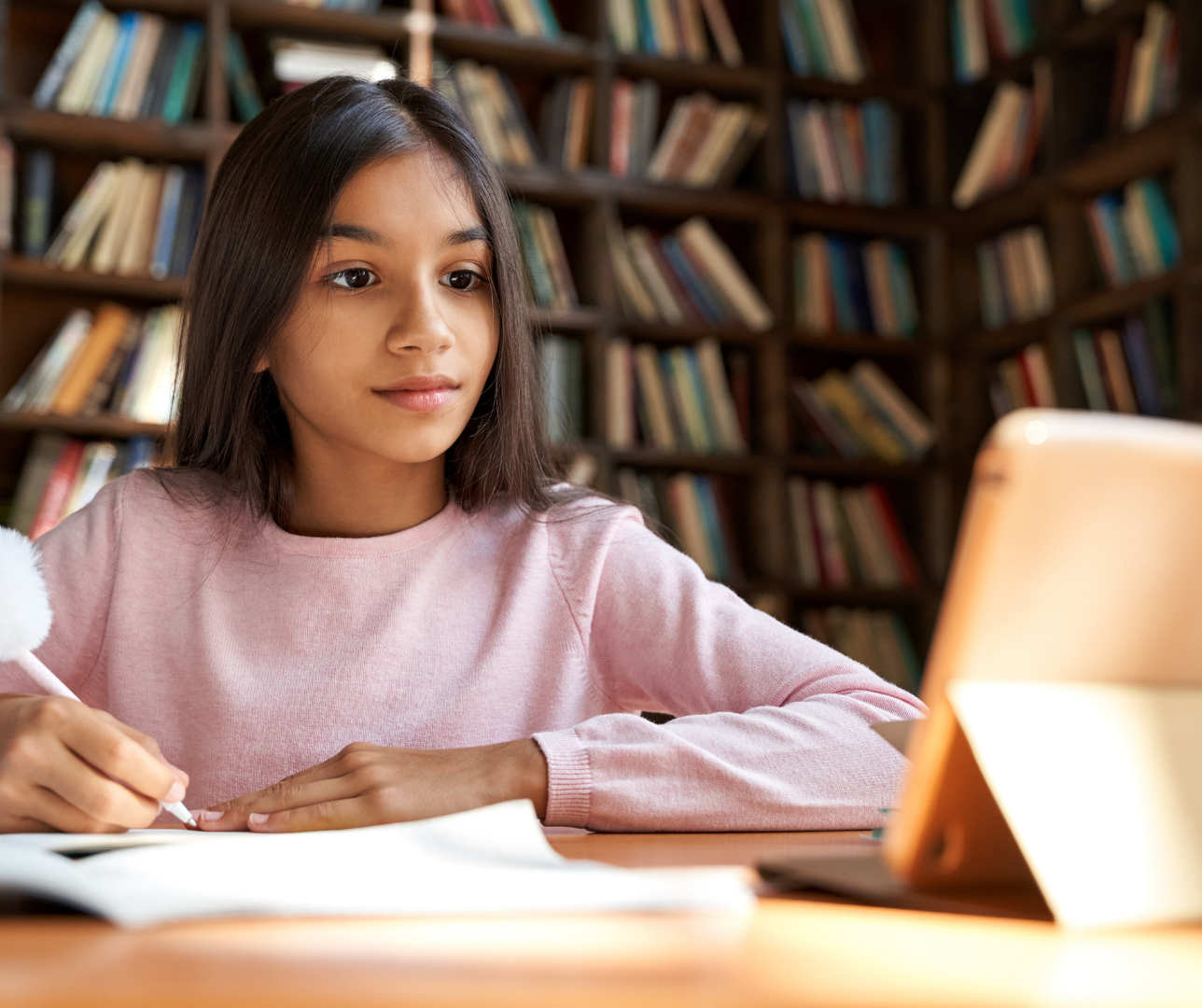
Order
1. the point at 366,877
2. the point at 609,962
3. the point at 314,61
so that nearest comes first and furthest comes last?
the point at 609,962, the point at 366,877, the point at 314,61

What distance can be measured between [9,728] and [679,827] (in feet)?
1.48

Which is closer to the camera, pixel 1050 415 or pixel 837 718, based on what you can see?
pixel 1050 415

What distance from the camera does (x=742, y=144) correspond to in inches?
138

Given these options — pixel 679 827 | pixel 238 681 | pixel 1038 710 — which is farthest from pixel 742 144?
pixel 1038 710

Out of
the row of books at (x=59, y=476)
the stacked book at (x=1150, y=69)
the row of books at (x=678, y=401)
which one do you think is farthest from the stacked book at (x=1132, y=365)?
the row of books at (x=59, y=476)

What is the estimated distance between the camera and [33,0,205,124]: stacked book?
289 centimetres

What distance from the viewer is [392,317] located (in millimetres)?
1276

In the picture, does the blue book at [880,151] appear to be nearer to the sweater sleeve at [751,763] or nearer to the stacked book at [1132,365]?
the stacked book at [1132,365]

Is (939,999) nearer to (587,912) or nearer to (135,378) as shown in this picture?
(587,912)

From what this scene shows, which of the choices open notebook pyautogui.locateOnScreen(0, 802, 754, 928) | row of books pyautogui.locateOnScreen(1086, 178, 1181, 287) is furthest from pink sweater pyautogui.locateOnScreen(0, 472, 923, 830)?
row of books pyautogui.locateOnScreen(1086, 178, 1181, 287)

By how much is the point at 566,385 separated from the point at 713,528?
21.9 inches

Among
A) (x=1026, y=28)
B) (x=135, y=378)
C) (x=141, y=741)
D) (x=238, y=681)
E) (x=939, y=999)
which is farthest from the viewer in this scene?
(x=1026, y=28)

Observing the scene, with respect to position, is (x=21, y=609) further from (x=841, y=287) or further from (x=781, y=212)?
(x=841, y=287)

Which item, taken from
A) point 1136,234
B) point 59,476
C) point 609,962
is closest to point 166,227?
point 59,476
